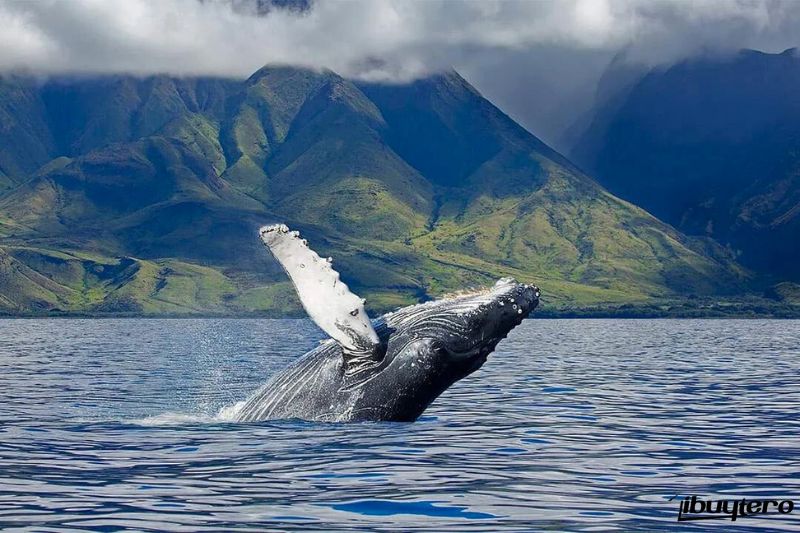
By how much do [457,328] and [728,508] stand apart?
4059mm

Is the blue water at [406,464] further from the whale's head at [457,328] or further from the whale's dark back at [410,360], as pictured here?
the whale's head at [457,328]

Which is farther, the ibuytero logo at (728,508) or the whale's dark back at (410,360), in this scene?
the whale's dark back at (410,360)

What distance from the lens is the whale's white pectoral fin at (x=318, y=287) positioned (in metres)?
12.7

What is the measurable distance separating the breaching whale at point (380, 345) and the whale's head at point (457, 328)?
11 millimetres

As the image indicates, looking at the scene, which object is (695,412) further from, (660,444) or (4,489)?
(4,489)

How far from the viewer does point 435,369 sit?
1343 cm

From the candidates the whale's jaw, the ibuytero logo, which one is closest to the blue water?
the ibuytero logo

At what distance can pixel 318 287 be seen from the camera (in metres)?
12.8

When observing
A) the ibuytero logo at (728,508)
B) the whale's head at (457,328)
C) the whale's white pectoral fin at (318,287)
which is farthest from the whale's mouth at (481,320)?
the ibuytero logo at (728,508)

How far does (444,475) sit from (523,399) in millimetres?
11284

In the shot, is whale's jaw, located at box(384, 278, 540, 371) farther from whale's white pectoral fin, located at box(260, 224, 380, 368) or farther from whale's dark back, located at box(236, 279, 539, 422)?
whale's white pectoral fin, located at box(260, 224, 380, 368)

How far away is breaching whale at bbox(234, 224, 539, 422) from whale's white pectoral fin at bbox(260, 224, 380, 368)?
0.4 inches

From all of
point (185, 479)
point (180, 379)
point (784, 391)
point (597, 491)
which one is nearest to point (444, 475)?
point (597, 491)

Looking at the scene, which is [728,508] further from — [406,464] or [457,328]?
[457,328]
